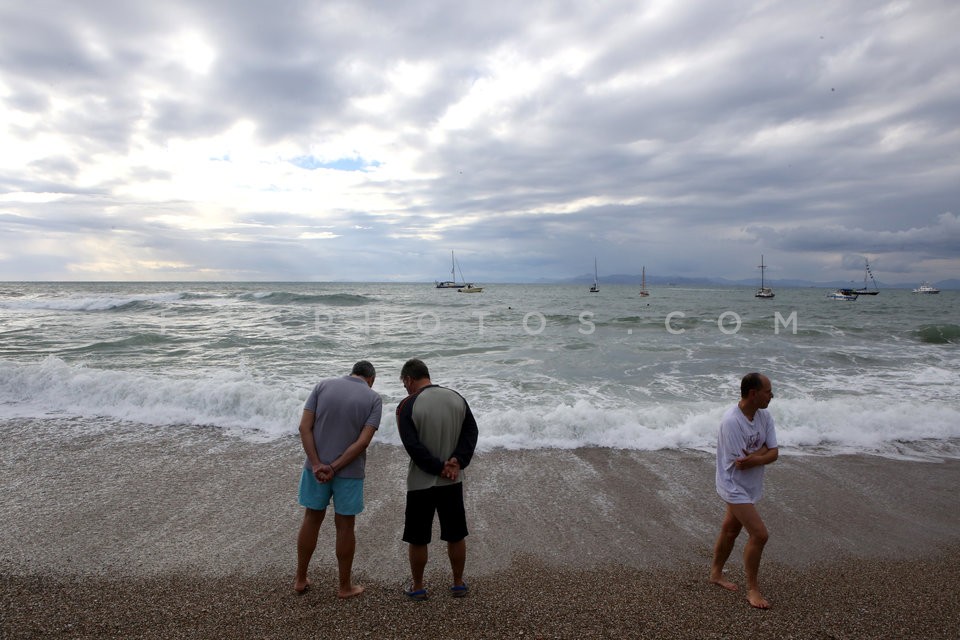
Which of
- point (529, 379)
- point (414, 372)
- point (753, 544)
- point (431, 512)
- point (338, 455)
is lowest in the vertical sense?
point (529, 379)

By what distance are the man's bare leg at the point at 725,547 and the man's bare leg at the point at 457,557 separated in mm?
2018

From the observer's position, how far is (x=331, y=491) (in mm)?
3646

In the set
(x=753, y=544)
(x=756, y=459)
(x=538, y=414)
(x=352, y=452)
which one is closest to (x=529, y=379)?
(x=538, y=414)

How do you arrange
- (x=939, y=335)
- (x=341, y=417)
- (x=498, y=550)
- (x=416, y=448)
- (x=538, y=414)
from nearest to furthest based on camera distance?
(x=416, y=448)
(x=341, y=417)
(x=498, y=550)
(x=538, y=414)
(x=939, y=335)

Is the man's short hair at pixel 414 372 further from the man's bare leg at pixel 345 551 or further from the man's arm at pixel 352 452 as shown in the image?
the man's bare leg at pixel 345 551

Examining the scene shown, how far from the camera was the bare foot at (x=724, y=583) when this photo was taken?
151 inches

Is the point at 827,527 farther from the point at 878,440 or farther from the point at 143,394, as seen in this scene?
the point at 143,394

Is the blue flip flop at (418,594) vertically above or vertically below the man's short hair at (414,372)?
below

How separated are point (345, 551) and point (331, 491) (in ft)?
1.49

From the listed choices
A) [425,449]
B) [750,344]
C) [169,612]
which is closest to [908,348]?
[750,344]

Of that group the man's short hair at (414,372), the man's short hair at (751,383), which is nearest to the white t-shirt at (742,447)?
the man's short hair at (751,383)

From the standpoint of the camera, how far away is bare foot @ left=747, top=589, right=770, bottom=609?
359cm

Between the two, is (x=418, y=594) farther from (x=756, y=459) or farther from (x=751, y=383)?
(x=751, y=383)

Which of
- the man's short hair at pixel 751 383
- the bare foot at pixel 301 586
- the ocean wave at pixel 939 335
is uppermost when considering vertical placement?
the man's short hair at pixel 751 383
